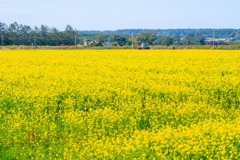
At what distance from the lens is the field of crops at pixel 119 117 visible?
9133 millimetres

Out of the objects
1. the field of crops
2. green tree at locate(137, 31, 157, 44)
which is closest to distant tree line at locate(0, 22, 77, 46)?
green tree at locate(137, 31, 157, 44)

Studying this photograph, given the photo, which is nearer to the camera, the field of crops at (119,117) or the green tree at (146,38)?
the field of crops at (119,117)

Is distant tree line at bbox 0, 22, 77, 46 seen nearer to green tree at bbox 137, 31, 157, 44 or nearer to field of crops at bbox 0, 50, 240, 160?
green tree at bbox 137, 31, 157, 44

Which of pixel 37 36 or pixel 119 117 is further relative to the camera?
pixel 37 36

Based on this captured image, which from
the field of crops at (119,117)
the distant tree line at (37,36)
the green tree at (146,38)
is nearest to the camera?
the field of crops at (119,117)

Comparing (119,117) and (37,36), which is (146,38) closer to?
(37,36)

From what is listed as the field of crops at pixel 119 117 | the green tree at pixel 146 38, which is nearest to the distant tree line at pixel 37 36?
the green tree at pixel 146 38

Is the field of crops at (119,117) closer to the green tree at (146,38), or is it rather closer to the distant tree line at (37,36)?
the distant tree line at (37,36)

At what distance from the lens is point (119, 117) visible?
12086 millimetres

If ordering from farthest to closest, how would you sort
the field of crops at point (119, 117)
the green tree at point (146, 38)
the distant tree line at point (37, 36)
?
the green tree at point (146, 38)
the distant tree line at point (37, 36)
the field of crops at point (119, 117)

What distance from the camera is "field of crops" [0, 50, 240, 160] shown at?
9133mm

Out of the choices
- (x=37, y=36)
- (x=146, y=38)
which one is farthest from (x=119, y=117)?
(x=146, y=38)

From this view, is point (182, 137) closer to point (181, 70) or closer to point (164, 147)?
point (164, 147)

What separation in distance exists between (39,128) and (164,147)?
3714 mm
